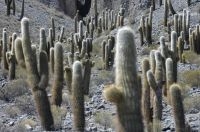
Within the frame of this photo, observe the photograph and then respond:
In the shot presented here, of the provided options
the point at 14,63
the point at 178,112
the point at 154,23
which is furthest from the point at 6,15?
the point at 178,112

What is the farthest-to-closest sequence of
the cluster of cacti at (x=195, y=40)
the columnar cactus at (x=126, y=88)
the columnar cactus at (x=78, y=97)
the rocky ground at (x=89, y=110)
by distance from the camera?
1. the cluster of cacti at (x=195, y=40)
2. the rocky ground at (x=89, y=110)
3. the columnar cactus at (x=78, y=97)
4. the columnar cactus at (x=126, y=88)

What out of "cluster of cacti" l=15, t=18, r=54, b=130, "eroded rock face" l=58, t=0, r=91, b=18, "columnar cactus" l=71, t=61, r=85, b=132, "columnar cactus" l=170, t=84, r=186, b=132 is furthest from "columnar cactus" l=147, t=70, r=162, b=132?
"eroded rock face" l=58, t=0, r=91, b=18

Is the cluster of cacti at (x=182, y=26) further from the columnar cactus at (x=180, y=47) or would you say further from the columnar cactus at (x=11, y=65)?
the columnar cactus at (x=11, y=65)

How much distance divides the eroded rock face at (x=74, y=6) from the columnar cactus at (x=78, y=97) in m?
38.0

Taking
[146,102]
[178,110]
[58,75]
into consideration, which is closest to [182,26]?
[58,75]

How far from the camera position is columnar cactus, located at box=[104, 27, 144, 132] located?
8.05 m

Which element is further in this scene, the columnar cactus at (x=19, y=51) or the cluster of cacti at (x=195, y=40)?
the cluster of cacti at (x=195, y=40)

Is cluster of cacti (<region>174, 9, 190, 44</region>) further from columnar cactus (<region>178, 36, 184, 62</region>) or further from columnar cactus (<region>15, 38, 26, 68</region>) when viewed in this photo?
columnar cactus (<region>15, 38, 26, 68</region>)

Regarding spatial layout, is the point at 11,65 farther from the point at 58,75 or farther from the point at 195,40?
the point at 195,40

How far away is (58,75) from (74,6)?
119 ft

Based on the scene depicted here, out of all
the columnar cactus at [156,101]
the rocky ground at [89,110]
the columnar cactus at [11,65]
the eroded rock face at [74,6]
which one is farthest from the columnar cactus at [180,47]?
the eroded rock face at [74,6]

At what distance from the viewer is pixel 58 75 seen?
46.5 feet

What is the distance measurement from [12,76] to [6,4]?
60.7 ft

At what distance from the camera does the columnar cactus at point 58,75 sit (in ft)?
45.3
